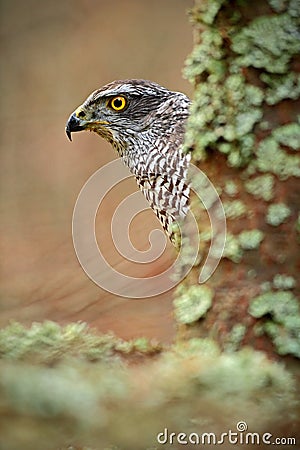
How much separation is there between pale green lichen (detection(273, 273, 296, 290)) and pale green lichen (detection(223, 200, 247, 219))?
0.30 feet

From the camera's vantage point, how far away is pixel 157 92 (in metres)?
2.30

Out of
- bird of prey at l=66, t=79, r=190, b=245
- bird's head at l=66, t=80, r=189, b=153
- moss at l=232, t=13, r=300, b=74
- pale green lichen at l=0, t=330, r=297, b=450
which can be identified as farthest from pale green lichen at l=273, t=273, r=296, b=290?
bird's head at l=66, t=80, r=189, b=153

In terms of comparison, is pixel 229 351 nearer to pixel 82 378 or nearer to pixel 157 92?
pixel 82 378

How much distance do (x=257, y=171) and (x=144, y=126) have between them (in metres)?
1.23

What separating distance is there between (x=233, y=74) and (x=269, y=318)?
1.01 ft

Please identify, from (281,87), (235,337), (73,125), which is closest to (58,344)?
(235,337)

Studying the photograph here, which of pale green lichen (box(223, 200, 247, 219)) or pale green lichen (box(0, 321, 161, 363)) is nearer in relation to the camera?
pale green lichen (box(0, 321, 161, 363))

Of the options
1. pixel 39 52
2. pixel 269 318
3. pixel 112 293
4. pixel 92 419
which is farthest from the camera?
pixel 39 52

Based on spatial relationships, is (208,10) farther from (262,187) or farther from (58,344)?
(58,344)

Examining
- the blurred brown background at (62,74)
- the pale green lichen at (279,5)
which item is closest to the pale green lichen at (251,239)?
the pale green lichen at (279,5)

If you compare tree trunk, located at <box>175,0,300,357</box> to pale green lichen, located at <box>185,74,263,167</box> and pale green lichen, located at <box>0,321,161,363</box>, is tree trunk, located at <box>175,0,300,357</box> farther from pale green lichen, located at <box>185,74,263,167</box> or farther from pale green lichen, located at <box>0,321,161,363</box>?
pale green lichen, located at <box>0,321,161,363</box>

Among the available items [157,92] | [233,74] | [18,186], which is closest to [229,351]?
[233,74]

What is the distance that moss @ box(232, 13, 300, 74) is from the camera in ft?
3.45

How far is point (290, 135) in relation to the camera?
1.04 m
